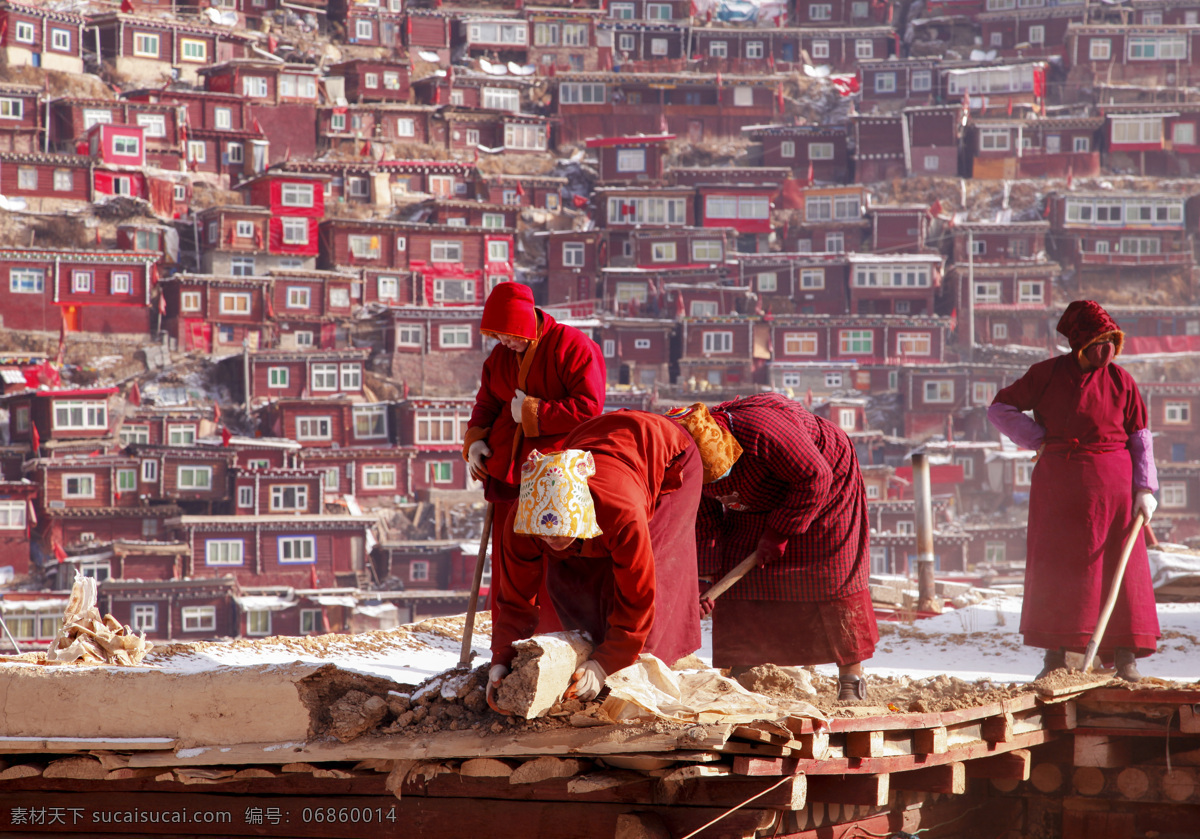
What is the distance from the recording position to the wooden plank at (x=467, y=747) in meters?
3.61

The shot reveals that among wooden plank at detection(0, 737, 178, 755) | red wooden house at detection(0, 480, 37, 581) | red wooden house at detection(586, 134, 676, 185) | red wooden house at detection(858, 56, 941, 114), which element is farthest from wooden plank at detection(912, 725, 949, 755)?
red wooden house at detection(858, 56, 941, 114)

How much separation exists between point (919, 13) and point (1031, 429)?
5964cm

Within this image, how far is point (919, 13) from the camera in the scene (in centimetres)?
5991

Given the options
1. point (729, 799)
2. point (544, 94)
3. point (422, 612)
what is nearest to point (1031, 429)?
point (729, 799)

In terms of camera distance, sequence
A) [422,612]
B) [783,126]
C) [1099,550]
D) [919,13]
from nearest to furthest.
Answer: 1. [1099,550]
2. [422,612]
3. [783,126]
4. [919,13]

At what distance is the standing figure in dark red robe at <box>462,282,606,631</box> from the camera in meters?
5.02

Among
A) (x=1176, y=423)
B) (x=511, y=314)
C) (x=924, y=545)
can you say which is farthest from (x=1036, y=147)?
(x=511, y=314)

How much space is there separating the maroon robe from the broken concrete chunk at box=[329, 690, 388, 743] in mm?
3725

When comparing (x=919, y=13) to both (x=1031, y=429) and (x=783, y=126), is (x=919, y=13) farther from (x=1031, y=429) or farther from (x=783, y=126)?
(x=1031, y=429)

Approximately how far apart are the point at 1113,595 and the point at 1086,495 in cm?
59

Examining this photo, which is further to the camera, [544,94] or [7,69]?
[544,94]

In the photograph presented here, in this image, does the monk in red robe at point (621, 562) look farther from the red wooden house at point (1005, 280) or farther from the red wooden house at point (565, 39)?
the red wooden house at point (565, 39)

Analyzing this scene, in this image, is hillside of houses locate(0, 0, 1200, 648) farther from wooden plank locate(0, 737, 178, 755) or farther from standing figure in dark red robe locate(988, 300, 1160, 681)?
standing figure in dark red robe locate(988, 300, 1160, 681)

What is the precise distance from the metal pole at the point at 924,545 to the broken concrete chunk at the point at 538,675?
20.5 feet
